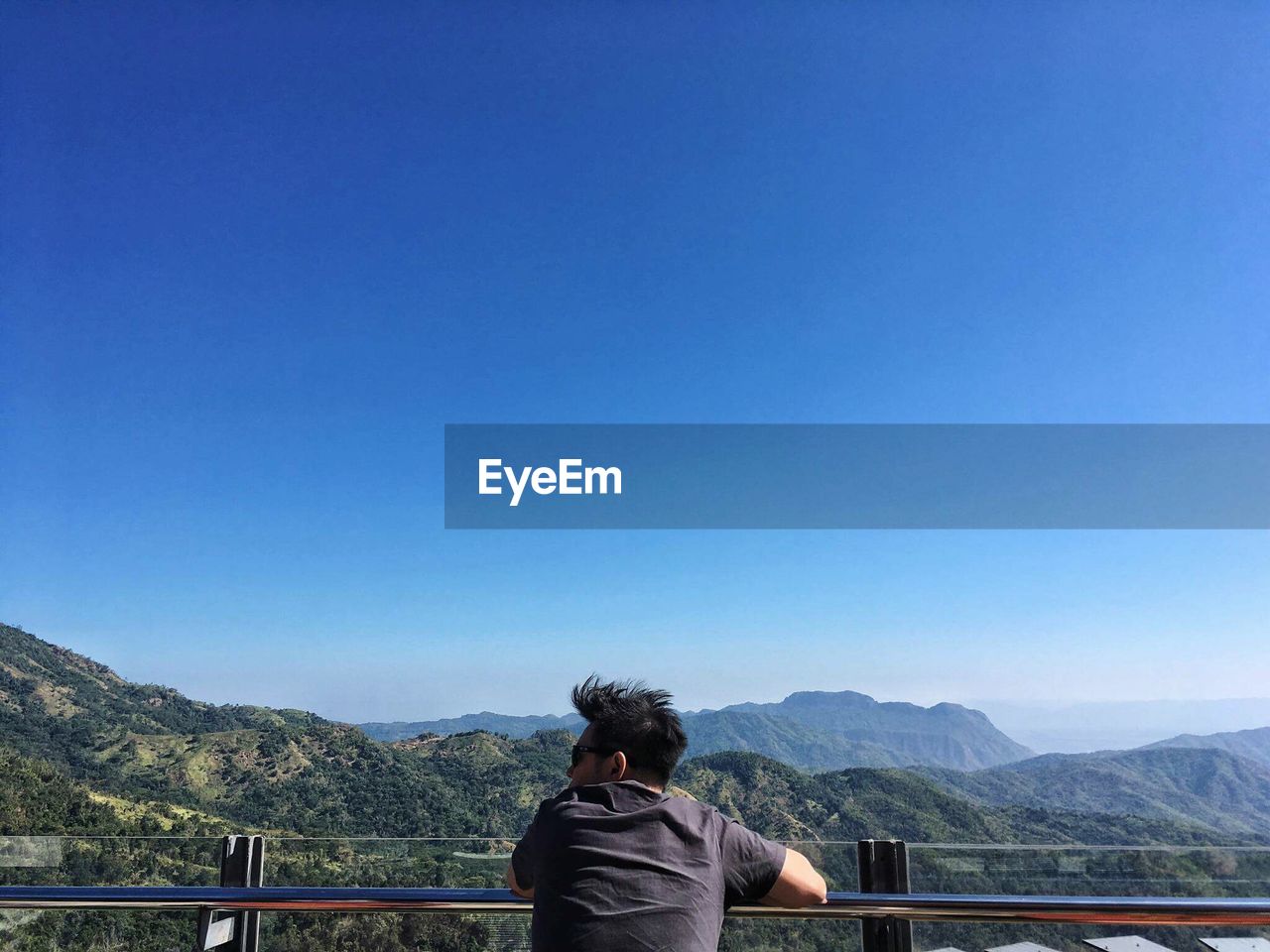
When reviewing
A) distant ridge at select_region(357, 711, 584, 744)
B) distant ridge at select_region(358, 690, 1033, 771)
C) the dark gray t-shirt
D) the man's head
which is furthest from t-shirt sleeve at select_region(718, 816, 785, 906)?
distant ridge at select_region(358, 690, 1033, 771)

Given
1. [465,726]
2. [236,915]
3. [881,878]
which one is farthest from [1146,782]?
[236,915]

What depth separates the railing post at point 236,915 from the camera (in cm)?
163

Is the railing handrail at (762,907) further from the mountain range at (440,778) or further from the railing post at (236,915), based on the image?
the mountain range at (440,778)

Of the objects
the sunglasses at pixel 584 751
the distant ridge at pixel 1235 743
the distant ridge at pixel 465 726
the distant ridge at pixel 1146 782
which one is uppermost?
the sunglasses at pixel 584 751

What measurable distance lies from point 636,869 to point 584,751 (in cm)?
31

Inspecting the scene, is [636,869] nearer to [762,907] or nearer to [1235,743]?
[762,907]

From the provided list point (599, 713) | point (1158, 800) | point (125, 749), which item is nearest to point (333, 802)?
point (125, 749)

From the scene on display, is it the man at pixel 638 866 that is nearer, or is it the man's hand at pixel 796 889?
the man at pixel 638 866

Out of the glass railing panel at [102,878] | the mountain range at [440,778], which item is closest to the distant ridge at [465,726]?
the mountain range at [440,778]

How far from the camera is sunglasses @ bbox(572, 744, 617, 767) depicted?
1.56m

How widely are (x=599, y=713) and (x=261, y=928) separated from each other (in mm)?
893

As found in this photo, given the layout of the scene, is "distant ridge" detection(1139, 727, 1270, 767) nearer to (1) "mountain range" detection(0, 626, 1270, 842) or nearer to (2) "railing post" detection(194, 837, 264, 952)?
(1) "mountain range" detection(0, 626, 1270, 842)

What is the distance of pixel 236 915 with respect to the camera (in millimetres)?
1693

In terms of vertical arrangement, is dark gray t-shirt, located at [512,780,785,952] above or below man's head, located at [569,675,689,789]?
below
